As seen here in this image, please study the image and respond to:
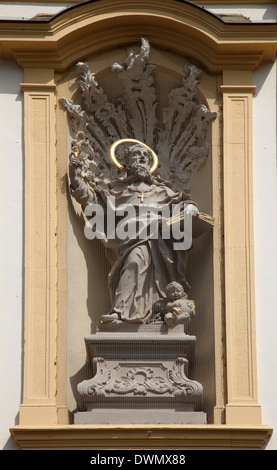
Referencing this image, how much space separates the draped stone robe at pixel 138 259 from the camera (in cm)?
1512

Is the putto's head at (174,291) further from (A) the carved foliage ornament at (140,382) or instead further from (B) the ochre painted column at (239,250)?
(A) the carved foliage ornament at (140,382)

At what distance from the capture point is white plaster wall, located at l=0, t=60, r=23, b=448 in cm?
1472

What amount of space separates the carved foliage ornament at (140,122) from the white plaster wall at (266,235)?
0.44 meters

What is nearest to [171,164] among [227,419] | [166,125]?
[166,125]

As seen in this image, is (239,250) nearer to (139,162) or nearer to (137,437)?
(139,162)

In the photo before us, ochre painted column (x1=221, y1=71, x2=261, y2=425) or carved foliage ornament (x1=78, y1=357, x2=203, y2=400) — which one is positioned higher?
ochre painted column (x1=221, y1=71, x2=261, y2=425)

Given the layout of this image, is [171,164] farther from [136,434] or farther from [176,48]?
[136,434]

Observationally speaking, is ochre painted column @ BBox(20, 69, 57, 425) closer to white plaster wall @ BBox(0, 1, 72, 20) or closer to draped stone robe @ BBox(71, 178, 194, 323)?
draped stone robe @ BBox(71, 178, 194, 323)

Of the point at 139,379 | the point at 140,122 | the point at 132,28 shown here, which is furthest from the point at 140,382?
the point at 132,28

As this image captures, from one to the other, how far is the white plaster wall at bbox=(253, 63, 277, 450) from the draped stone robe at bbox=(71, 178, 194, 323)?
609 millimetres

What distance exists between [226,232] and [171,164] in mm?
984

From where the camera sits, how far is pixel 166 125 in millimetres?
15938

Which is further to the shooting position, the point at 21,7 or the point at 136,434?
the point at 21,7

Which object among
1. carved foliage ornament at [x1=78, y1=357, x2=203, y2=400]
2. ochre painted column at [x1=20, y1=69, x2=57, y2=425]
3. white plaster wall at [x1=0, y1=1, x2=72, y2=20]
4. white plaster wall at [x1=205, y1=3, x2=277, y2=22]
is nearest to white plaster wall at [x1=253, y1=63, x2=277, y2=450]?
white plaster wall at [x1=205, y1=3, x2=277, y2=22]
